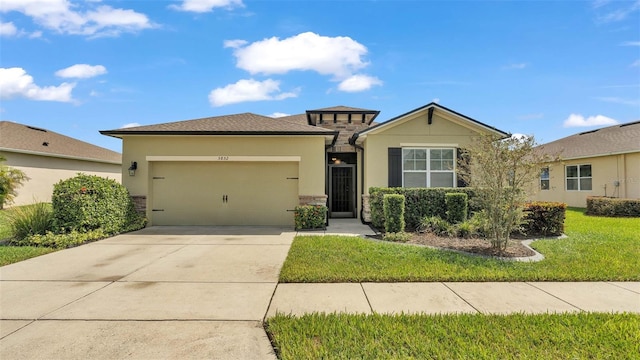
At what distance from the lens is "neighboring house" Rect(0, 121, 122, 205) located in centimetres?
1585

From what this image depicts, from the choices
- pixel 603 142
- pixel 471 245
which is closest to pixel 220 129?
pixel 471 245

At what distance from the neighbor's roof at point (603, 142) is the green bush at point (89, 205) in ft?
57.3

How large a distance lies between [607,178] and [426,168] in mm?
11861

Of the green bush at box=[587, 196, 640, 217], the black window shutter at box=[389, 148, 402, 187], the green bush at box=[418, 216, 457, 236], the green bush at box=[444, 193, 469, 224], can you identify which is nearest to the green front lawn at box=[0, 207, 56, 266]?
the green bush at box=[418, 216, 457, 236]

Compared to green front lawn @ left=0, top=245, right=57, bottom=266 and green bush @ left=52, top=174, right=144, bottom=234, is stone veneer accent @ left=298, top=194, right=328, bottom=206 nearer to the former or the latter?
green bush @ left=52, top=174, right=144, bottom=234

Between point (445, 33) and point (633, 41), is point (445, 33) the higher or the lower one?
the higher one

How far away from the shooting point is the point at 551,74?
35.0 feet

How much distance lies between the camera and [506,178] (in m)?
6.79

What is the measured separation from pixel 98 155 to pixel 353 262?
72.0 ft

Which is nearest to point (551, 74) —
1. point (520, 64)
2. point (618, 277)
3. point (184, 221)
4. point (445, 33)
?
point (520, 64)


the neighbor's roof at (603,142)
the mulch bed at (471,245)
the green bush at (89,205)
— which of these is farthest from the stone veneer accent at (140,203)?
the neighbor's roof at (603,142)

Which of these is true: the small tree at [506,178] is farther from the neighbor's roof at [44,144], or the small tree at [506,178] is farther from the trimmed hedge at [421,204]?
the neighbor's roof at [44,144]

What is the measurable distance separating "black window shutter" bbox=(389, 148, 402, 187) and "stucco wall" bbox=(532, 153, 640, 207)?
7443 millimetres

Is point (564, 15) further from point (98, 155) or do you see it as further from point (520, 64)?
point (98, 155)
